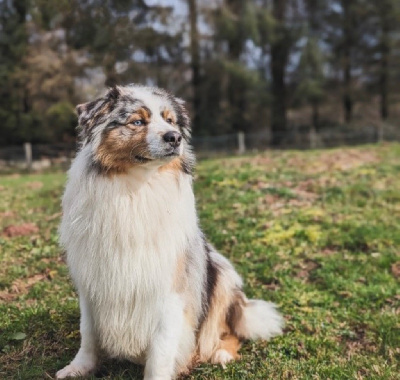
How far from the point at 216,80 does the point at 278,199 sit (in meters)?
16.8

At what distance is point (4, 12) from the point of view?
20.8 metres

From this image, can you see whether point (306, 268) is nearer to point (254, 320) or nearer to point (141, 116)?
point (254, 320)

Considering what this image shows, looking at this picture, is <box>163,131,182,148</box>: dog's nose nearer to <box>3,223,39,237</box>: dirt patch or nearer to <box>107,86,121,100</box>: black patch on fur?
<box>107,86,121,100</box>: black patch on fur

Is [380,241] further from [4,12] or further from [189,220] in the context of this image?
[4,12]

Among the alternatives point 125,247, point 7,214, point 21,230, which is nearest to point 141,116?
point 125,247

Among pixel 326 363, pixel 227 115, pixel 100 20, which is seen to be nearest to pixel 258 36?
pixel 227 115

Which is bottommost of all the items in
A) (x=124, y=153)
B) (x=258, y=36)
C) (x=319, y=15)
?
(x=124, y=153)

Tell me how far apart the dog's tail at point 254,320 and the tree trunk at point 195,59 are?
20.4 m

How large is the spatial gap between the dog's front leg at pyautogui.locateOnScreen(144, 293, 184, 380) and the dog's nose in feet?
3.33

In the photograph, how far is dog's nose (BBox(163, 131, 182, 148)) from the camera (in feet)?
8.77

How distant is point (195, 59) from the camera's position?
22.7 m

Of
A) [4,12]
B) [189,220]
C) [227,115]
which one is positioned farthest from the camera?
[227,115]

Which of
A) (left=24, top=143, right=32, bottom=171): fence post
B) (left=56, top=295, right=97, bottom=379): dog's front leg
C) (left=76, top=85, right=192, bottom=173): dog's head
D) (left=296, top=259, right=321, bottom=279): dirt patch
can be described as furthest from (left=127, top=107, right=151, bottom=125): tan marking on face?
(left=24, top=143, right=32, bottom=171): fence post

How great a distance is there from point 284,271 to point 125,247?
291 cm
